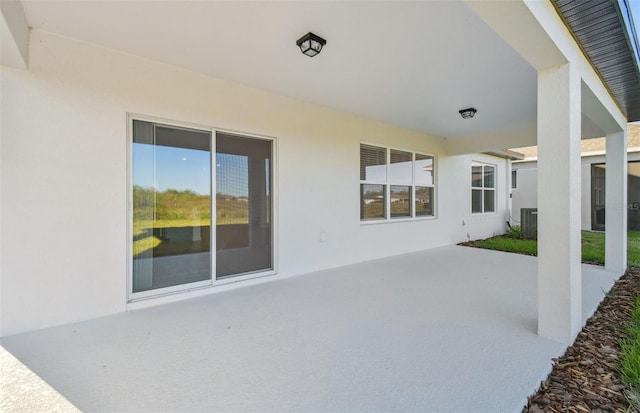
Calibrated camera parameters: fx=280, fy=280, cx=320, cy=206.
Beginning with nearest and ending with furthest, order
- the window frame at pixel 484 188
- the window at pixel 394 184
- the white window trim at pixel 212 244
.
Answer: the white window trim at pixel 212 244 < the window at pixel 394 184 < the window frame at pixel 484 188

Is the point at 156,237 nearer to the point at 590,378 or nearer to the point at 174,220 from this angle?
the point at 174,220

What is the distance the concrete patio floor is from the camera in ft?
5.56

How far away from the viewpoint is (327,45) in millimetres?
2768

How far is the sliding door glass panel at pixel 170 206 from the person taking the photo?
10.3 feet

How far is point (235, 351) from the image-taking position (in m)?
2.21

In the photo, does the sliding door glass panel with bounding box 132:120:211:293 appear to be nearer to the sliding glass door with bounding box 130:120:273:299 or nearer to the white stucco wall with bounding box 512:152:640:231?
the sliding glass door with bounding box 130:120:273:299

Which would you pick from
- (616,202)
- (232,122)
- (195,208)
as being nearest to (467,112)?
(616,202)

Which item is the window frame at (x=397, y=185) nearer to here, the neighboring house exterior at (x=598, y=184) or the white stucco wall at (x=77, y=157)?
the white stucco wall at (x=77, y=157)

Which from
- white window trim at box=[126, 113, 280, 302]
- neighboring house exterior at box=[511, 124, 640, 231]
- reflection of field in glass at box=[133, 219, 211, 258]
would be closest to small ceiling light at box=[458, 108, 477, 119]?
white window trim at box=[126, 113, 280, 302]

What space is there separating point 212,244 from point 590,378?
370 cm

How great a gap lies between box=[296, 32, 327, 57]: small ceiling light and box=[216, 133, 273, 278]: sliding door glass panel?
1.60m

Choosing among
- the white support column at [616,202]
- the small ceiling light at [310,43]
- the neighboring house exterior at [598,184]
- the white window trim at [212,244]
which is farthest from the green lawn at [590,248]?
the small ceiling light at [310,43]

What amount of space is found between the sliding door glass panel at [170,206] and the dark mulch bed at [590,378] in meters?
3.43

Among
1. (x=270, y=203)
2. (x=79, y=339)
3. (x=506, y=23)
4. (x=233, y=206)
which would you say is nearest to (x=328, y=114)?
(x=270, y=203)
